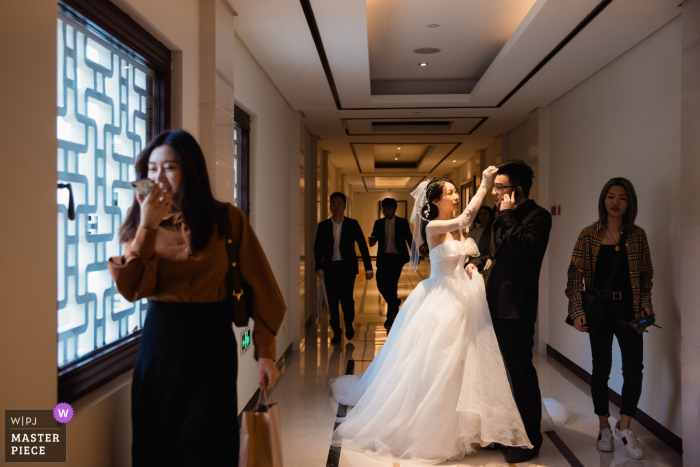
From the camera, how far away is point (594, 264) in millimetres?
3377

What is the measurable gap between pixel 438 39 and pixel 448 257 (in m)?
2.39

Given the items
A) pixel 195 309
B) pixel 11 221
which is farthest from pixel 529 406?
pixel 11 221

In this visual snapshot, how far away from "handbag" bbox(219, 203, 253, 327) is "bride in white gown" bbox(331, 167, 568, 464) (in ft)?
5.53

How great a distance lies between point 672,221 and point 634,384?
1.10 m

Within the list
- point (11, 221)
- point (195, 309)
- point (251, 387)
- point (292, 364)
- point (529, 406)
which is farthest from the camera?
point (292, 364)

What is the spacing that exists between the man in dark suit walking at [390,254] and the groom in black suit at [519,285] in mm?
3482

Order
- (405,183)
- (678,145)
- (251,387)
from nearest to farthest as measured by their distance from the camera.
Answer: (678,145) < (251,387) < (405,183)

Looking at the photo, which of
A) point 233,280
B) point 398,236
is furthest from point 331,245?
point 233,280

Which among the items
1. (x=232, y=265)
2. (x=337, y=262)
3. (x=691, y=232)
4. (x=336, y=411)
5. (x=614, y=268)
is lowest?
(x=336, y=411)

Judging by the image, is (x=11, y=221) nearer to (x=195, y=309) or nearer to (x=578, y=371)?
(x=195, y=309)

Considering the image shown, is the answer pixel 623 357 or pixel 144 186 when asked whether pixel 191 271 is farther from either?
pixel 623 357

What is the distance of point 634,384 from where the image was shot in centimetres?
320

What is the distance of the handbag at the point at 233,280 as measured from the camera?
1755mm

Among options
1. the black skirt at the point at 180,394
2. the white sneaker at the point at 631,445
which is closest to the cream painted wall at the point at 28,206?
the black skirt at the point at 180,394
